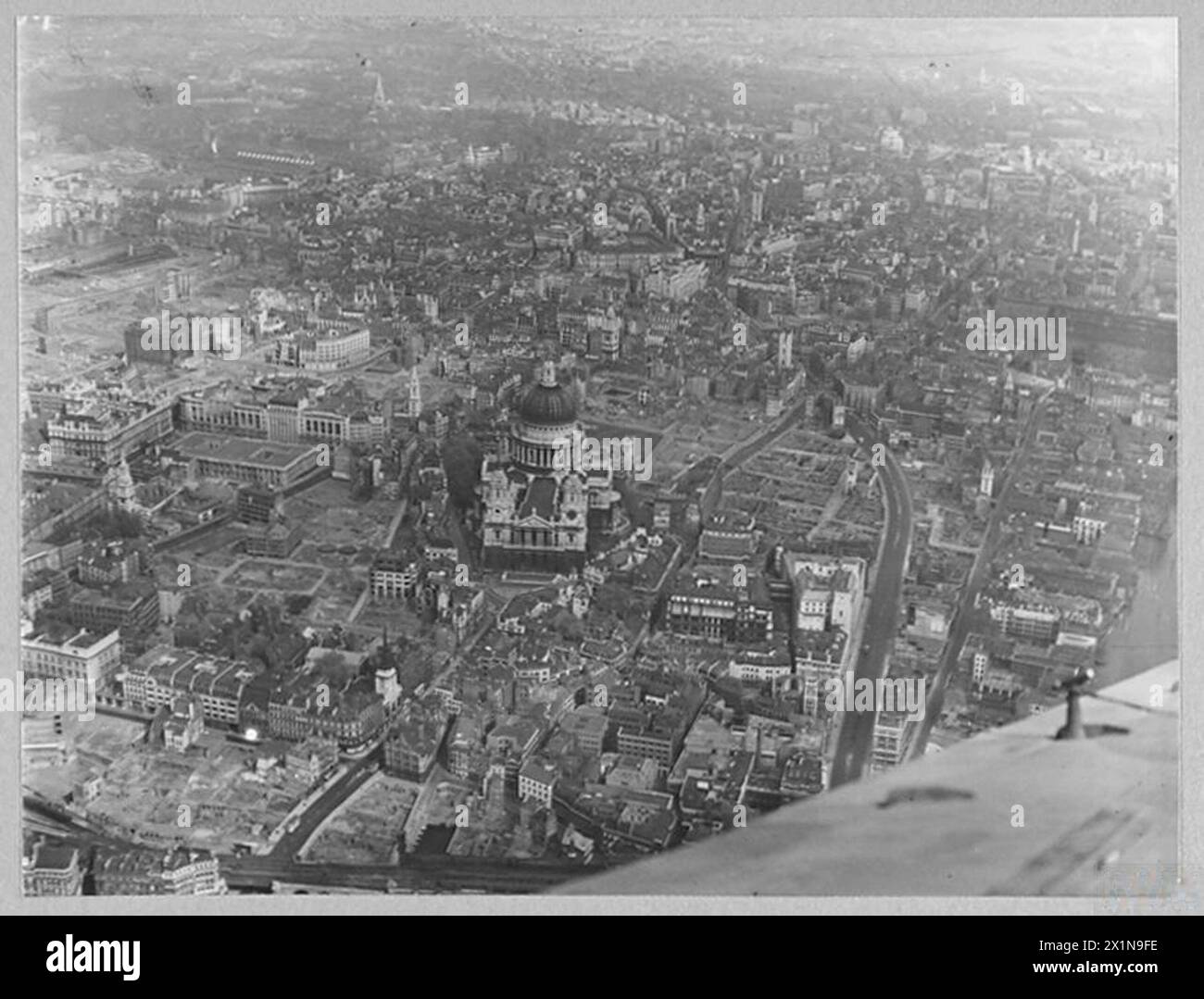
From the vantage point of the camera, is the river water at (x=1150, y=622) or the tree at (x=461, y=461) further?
the tree at (x=461, y=461)

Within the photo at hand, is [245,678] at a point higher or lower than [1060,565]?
lower

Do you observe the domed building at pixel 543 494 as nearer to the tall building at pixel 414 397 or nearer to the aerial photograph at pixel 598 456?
the aerial photograph at pixel 598 456

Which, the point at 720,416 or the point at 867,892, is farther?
the point at 720,416

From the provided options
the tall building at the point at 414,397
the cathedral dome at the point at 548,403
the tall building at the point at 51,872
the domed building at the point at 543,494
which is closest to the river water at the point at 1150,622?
the domed building at the point at 543,494
